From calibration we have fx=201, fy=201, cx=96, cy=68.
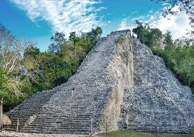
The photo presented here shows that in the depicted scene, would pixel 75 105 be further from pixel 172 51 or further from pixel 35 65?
pixel 172 51

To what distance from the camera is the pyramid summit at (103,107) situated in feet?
36.7

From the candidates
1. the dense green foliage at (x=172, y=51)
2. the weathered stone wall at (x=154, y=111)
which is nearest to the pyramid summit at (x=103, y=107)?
the weathered stone wall at (x=154, y=111)

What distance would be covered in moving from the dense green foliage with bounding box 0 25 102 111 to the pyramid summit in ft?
5.93

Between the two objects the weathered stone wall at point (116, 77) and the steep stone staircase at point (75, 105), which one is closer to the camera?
the steep stone staircase at point (75, 105)

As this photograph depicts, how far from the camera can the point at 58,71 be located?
22.5 meters

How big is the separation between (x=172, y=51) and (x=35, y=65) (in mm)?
19752

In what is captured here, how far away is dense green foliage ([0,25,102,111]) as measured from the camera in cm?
1207

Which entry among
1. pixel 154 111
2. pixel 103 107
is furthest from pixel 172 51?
pixel 103 107

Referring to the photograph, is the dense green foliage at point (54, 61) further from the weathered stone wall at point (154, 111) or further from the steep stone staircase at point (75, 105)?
the weathered stone wall at point (154, 111)

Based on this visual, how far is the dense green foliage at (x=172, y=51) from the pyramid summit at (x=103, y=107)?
5361mm

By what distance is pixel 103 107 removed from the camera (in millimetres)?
11406

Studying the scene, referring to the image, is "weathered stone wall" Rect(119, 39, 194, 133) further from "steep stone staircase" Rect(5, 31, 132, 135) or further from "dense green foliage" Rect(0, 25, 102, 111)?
"dense green foliage" Rect(0, 25, 102, 111)

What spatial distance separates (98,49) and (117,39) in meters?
2.82

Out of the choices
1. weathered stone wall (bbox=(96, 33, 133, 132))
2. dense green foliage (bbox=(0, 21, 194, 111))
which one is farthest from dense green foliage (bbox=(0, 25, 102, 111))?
weathered stone wall (bbox=(96, 33, 133, 132))
